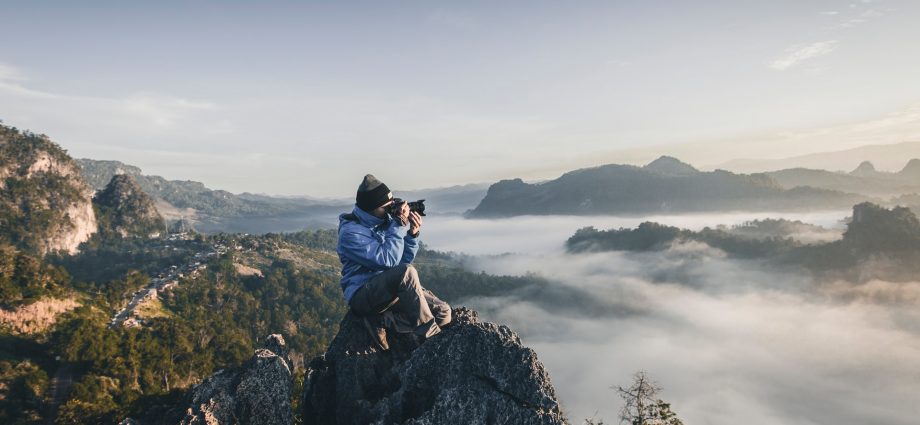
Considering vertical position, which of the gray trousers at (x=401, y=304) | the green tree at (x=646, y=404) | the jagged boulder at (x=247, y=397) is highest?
the gray trousers at (x=401, y=304)

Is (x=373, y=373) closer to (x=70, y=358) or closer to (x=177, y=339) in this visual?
(x=70, y=358)

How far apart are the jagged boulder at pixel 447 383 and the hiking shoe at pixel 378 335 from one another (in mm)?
170

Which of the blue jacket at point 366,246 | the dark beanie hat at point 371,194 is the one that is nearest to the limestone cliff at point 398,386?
the blue jacket at point 366,246

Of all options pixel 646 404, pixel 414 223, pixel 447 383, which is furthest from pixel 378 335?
pixel 646 404

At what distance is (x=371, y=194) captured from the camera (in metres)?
10.2

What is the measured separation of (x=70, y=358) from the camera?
69562mm

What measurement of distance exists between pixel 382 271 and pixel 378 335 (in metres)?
1.66

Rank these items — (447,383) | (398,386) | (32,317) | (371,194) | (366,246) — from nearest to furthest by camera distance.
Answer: (447,383) < (398,386) < (366,246) < (371,194) < (32,317)

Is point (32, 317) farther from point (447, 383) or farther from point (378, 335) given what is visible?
point (447, 383)

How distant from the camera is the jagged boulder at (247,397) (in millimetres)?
9977

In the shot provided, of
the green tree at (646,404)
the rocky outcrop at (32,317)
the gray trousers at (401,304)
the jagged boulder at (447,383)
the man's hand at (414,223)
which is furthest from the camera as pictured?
the rocky outcrop at (32,317)

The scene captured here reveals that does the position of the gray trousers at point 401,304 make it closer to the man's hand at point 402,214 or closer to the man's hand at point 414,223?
the man's hand at point 402,214

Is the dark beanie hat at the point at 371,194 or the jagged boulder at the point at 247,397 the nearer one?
the jagged boulder at the point at 247,397

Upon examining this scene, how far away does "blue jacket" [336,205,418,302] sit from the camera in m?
9.91
